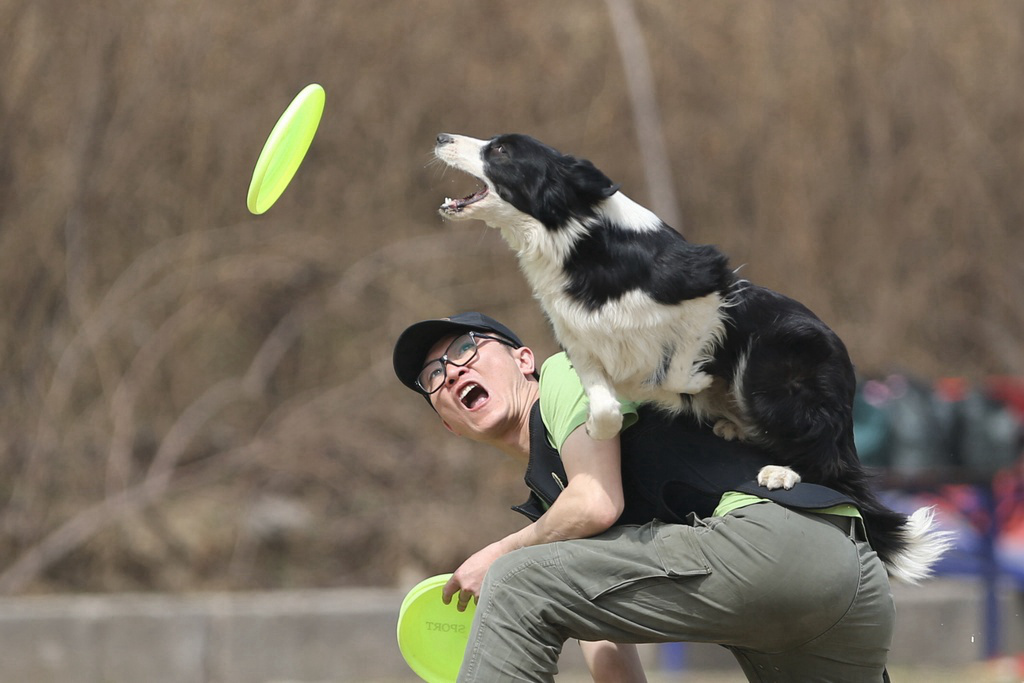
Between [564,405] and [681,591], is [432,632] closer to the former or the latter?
[564,405]

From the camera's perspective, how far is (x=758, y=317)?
310 centimetres

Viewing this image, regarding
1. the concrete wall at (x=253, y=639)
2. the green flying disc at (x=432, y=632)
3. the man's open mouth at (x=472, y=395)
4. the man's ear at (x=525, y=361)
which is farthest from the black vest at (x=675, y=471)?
the concrete wall at (x=253, y=639)

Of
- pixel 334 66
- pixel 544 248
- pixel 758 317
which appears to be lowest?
pixel 758 317

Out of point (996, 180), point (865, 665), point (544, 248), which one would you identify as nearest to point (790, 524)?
point (865, 665)

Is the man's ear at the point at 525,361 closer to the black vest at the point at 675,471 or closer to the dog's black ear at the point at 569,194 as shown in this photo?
the black vest at the point at 675,471

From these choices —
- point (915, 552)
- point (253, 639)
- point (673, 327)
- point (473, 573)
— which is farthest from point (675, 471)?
point (253, 639)

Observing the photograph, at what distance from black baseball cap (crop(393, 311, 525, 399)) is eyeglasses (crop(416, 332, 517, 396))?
0.02m

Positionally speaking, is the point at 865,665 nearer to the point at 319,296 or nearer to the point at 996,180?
the point at 319,296

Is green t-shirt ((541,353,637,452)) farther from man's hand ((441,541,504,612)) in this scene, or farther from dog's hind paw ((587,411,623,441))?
man's hand ((441,541,504,612))

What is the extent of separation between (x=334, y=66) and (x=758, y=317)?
5441 mm

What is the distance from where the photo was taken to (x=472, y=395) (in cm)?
330

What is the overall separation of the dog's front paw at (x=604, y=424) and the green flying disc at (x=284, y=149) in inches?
46.5

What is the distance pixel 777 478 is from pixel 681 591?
36 centimetres

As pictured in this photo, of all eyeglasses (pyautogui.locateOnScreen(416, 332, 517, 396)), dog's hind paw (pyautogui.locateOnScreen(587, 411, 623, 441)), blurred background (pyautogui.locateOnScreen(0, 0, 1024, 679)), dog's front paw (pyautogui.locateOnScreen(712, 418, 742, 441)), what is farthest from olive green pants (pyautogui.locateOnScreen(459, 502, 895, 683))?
blurred background (pyautogui.locateOnScreen(0, 0, 1024, 679))
